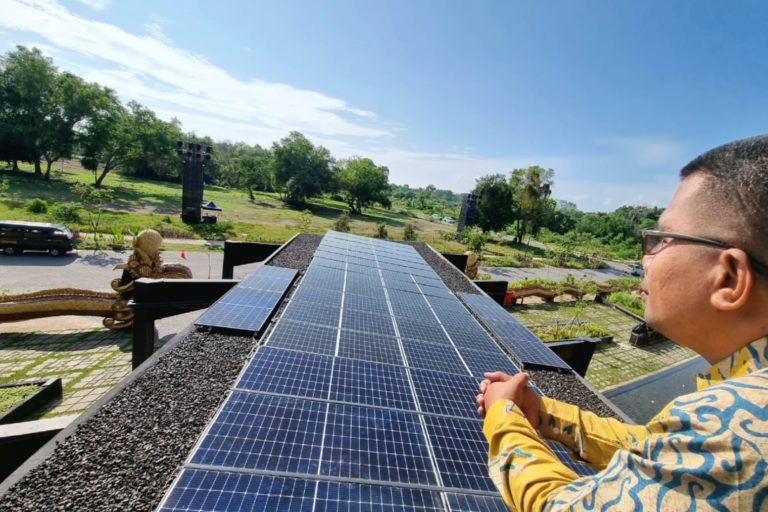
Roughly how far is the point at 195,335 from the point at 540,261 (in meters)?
49.3

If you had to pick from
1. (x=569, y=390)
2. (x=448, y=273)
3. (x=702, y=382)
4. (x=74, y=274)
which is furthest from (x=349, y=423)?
(x=74, y=274)

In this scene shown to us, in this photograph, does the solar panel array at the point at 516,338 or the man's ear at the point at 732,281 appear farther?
the solar panel array at the point at 516,338

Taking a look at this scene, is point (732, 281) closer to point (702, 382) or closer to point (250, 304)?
point (702, 382)

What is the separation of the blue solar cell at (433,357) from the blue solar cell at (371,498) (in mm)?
2555

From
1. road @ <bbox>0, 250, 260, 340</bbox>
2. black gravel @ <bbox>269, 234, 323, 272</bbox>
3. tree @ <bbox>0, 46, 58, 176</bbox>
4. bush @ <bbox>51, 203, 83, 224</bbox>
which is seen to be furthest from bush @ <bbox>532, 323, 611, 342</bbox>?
tree @ <bbox>0, 46, 58, 176</bbox>

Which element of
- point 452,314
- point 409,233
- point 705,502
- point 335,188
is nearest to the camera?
point 705,502

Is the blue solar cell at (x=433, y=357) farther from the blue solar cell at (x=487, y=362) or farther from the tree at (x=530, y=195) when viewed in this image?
the tree at (x=530, y=195)

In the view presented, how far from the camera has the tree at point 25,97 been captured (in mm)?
48031

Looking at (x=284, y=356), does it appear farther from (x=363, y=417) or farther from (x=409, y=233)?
(x=409, y=233)

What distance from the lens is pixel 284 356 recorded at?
5.49 metres

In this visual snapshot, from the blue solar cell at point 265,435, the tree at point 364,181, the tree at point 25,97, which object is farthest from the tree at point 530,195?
the tree at point 25,97

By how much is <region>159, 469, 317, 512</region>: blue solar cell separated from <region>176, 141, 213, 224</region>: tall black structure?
4098 cm

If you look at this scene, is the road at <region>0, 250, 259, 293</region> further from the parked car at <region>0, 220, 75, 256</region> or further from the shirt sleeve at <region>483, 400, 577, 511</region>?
the shirt sleeve at <region>483, 400, 577, 511</region>

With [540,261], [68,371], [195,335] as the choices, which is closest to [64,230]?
[68,371]
